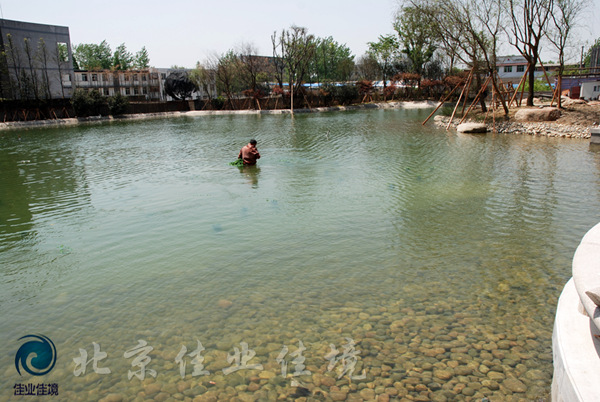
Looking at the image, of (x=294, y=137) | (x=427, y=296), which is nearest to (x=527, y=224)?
(x=427, y=296)

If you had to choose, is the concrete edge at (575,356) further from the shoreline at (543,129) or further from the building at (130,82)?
the building at (130,82)

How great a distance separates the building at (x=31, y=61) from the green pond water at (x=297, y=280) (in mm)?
47076

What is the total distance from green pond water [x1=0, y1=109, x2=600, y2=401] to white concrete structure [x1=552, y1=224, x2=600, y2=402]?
122 cm

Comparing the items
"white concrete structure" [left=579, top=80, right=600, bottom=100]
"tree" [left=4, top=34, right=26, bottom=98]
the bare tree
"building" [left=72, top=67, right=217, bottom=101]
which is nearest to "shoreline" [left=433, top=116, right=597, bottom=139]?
"white concrete structure" [left=579, top=80, right=600, bottom=100]

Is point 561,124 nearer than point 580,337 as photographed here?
No

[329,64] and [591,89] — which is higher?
[329,64]

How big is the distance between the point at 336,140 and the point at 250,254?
16.9 metres

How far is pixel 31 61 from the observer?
55031mm

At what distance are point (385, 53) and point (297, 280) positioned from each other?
2907 inches

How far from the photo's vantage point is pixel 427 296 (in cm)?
610

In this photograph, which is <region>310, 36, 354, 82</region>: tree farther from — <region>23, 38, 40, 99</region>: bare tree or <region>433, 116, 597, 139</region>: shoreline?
<region>433, 116, 597, 139</region>: shoreline

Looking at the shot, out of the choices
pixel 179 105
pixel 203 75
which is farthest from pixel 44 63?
pixel 203 75

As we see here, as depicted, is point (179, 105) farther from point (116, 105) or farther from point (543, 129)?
point (543, 129)

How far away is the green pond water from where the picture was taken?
4.59 m
